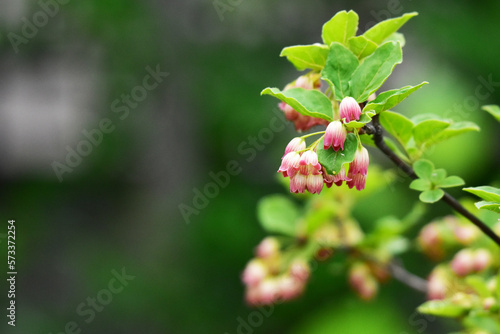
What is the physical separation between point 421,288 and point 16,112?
439cm

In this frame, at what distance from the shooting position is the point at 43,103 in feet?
15.7

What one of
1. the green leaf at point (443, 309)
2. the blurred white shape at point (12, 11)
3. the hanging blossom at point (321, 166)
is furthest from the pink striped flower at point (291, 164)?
the blurred white shape at point (12, 11)

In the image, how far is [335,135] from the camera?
61cm

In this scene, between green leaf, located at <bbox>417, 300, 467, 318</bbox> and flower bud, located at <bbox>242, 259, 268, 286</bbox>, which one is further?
flower bud, located at <bbox>242, 259, 268, 286</bbox>

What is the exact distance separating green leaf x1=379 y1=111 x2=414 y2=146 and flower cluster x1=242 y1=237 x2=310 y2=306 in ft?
1.47

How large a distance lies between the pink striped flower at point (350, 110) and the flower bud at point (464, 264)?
528 millimetres

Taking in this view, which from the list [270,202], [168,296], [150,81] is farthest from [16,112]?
[270,202]

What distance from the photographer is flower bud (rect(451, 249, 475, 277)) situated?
1.03 m

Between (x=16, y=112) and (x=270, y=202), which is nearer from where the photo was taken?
(x=270, y=202)

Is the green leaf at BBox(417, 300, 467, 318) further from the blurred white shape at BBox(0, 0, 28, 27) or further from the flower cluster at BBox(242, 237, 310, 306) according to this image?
the blurred white shape at BBox(0, 0, 28, 27)

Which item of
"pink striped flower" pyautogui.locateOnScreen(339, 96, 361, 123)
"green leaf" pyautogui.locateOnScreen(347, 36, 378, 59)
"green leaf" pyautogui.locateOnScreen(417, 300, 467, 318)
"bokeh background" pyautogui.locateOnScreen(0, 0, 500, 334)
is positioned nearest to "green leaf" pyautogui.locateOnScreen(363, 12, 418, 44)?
"green leaf" pyautogui.locateOnScreen(347, 36, 378, 59)

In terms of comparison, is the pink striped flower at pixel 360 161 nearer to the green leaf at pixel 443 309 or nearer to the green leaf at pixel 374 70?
the green leaf at pixel 374 70

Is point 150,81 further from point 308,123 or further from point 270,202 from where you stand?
point 308,123

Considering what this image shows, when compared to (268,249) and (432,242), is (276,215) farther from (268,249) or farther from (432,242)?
(432,242)
